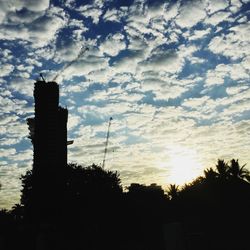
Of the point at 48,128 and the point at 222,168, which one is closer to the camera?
the point at 222,168

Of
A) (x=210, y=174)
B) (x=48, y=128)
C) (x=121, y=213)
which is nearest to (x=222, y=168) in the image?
(x=210, y=174)

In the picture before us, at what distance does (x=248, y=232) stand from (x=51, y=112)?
112596 mm

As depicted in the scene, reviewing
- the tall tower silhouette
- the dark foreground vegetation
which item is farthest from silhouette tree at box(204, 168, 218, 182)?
the tall tower silhouette

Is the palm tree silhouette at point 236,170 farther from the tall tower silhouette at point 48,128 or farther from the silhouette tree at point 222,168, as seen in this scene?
the tall tower silhouette at point 48,128

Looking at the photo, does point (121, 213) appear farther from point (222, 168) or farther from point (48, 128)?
point (48, 128)

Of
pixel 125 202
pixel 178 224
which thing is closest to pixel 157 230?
pixel 125 202

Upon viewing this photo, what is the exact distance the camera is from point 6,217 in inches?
4993

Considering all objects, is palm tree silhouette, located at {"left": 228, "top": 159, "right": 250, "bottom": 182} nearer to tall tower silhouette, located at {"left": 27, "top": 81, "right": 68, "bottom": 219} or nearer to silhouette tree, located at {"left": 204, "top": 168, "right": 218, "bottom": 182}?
silhouette tree, located at {"left": 204, "top": 168, "right": 218, "bottom": 182}

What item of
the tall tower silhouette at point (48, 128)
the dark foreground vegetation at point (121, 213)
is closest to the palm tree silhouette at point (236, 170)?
the dark foreground vegetation at point (121, 213)

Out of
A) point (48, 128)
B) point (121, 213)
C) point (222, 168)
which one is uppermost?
point (48, 128)

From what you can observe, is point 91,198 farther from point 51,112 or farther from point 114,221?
point 51,112

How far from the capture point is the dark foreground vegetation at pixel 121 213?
55.7 metres

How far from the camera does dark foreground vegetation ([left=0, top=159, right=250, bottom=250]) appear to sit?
55.7 m

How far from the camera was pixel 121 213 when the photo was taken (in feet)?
230
